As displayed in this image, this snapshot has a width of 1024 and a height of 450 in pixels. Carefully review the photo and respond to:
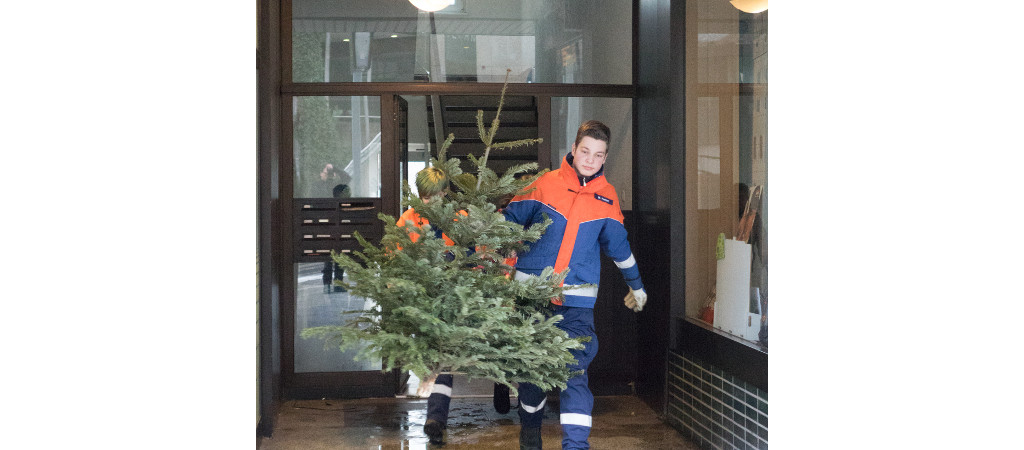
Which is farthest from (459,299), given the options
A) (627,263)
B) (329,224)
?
(329,224)

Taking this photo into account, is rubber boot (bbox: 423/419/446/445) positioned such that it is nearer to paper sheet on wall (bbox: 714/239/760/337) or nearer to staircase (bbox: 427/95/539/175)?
paper sheet on wall (bbox: 714/239/760/337)

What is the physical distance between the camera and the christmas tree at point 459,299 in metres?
2.85

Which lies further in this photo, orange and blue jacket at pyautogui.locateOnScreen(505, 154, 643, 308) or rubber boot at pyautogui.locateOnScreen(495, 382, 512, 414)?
rubber boot at pyautogui.locateOnScreen(495, 382, 512, 414)

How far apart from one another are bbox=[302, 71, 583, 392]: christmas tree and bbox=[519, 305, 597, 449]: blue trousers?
0.34m

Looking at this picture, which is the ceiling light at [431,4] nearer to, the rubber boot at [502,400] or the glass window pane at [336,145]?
the glass window pane at [336,145]

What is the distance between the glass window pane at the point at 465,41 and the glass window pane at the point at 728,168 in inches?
33.9

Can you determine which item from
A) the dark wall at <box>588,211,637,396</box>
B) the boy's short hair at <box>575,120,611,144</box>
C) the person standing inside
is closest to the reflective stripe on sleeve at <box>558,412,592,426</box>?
the person standing inside

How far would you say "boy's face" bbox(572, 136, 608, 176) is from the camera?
12.2 ft

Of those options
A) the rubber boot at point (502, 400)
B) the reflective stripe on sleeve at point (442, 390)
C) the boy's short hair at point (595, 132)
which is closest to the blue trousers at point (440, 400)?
the reflective stripe on sleeve at point (442, 390)
